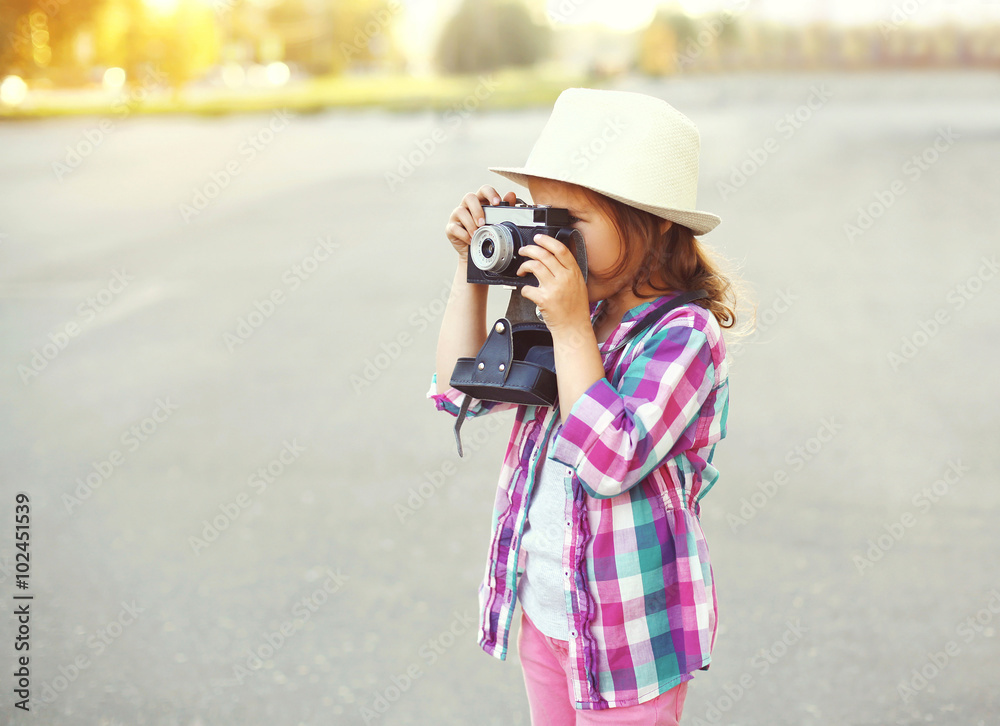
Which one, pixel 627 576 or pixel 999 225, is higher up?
pixel 627 576

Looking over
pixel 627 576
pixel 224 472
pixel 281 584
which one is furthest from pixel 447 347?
pixel 224 472

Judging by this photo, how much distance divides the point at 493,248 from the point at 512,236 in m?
0.04

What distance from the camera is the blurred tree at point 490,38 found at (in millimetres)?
30016

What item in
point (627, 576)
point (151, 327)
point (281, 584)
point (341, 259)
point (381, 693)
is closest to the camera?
point (627, 576)

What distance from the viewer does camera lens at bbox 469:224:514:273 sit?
57.4 inches

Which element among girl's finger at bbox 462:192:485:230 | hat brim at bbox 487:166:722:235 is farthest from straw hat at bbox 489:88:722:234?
girl's finger at bbox 462:192:485:230

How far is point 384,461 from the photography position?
4105 millimetres

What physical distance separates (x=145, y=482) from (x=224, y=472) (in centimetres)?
32

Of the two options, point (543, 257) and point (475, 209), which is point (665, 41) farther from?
point (543, 257)

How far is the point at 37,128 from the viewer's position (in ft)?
62.7

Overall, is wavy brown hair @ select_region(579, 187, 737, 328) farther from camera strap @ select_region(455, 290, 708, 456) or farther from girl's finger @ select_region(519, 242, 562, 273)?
girl's finger @ select_region(519, 242, 562, 273)

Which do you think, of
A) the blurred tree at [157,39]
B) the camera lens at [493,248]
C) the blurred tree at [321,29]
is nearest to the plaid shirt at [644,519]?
the camera lens at [493,248]

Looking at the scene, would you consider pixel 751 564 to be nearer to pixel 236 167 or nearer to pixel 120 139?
pixel 236 167

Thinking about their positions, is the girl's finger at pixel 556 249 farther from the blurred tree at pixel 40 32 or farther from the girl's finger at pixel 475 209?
the blurred tree at pixel 40 32
